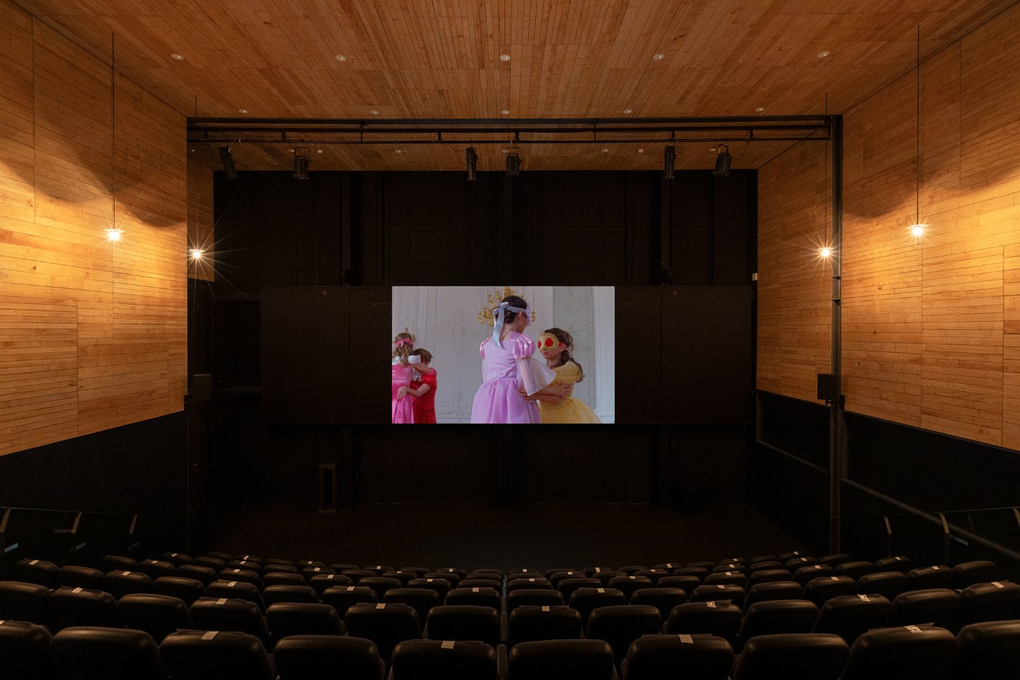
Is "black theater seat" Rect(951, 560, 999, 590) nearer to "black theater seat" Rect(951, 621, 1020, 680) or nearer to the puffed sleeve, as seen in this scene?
"black theater seat" Rect(951, 621, 1020, 680)

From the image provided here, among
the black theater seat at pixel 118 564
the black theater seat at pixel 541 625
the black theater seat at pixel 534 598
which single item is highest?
the black theater seat at pixel 541 625

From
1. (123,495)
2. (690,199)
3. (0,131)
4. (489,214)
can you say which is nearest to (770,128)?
(690,199)

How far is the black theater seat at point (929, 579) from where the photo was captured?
3.37 m

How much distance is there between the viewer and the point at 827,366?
670 centimetres

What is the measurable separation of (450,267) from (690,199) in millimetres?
4315

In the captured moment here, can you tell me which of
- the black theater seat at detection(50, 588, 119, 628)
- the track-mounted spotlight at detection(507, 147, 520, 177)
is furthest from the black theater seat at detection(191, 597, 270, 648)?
the track-mounted spotlight at detection(507, 147, 520, 177)

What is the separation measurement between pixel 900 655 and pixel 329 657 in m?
2.18

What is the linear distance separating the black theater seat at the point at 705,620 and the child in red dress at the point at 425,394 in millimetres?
6037

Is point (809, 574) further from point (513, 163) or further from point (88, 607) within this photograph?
point (513, 163)

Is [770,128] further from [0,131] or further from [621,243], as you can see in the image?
[0,131]

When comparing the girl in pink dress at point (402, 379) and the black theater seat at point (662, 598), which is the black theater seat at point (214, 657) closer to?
the black theater seat at point (662, 598)

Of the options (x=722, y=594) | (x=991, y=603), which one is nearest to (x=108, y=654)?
(x=722, y=594)

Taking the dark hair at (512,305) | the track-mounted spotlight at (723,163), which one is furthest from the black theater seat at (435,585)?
the track-mounted spotlight at (723,163)

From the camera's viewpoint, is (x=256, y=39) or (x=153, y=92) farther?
(x=153, y=92)
